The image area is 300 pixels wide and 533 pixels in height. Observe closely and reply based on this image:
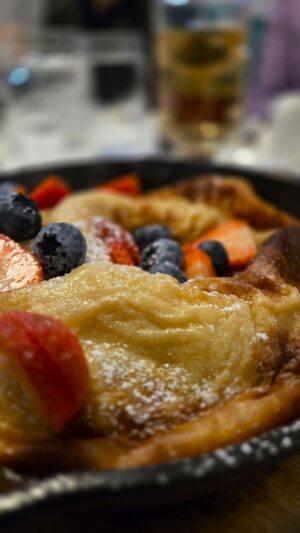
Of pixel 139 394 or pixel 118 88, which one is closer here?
pixel 139 394

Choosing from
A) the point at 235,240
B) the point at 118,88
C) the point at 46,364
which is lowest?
the point at 118,88

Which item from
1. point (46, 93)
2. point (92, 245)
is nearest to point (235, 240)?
point (92, 245)

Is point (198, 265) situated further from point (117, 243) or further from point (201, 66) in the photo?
point (201, 66)

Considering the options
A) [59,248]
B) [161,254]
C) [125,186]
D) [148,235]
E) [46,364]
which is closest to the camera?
[46,364]

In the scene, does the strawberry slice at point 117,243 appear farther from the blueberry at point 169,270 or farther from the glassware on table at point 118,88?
the glassware on table at point 118,88

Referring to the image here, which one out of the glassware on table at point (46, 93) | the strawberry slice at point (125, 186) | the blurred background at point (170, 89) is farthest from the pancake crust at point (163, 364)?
the glassware on table at point (46, 93)

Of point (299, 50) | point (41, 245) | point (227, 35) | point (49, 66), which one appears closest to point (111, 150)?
point (49, 66)
